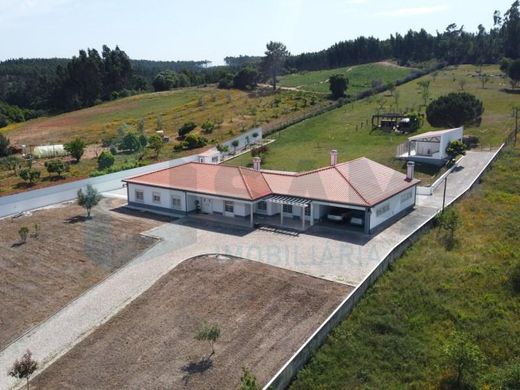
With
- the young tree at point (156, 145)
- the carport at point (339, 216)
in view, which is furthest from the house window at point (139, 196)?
the young tree at point (156, 145)

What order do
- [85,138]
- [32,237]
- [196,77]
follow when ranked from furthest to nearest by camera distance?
1. [196,77]
2. [85,138]
3. [32,237]

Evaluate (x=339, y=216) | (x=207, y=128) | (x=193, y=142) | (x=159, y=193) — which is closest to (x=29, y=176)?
(x=159, y=193)

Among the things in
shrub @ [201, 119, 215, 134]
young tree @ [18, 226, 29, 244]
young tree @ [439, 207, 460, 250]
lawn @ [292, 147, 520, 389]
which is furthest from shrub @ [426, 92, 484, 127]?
young tree @ [18, 226, 29, 244]

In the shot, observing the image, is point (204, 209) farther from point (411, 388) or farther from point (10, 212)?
point (411, 388)

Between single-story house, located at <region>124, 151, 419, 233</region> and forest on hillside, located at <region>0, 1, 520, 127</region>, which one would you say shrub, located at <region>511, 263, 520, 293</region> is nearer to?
single-story house, located at <region>124, 151, 419, 233</region>

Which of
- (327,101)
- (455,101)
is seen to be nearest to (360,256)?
(455,101)

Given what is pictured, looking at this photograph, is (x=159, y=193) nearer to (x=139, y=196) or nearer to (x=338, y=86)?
(x=139, y=196)
